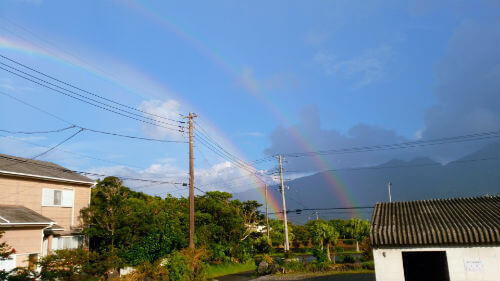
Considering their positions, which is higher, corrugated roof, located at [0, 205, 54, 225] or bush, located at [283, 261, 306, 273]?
corrugated roof, located at [0, 205, 54, 225]

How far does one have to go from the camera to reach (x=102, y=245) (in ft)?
90.2

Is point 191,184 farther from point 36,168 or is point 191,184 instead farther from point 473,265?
point 473,265

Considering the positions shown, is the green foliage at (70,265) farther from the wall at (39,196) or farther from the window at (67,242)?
the wall at (39,196)

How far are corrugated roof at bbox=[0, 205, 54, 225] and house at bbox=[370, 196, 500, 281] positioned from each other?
1911 centimetres

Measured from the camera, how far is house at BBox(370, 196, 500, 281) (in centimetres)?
1362

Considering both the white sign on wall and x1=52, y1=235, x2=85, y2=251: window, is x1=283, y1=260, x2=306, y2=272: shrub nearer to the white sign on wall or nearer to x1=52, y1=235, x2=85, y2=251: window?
x1=52, y1=235, x2=85, y2=251: window

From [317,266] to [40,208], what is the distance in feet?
74.0

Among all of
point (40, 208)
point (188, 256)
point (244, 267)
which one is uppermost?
point (40, 208)

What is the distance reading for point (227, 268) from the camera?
117ft

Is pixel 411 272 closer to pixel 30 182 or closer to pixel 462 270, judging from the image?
pixel 462 270

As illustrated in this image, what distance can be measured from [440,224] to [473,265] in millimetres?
1815

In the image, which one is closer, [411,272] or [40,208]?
[411,272]

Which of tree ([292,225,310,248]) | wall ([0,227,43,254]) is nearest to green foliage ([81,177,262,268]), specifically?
wall ([0,227,43,254])

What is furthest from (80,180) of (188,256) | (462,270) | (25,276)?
(462,270)
